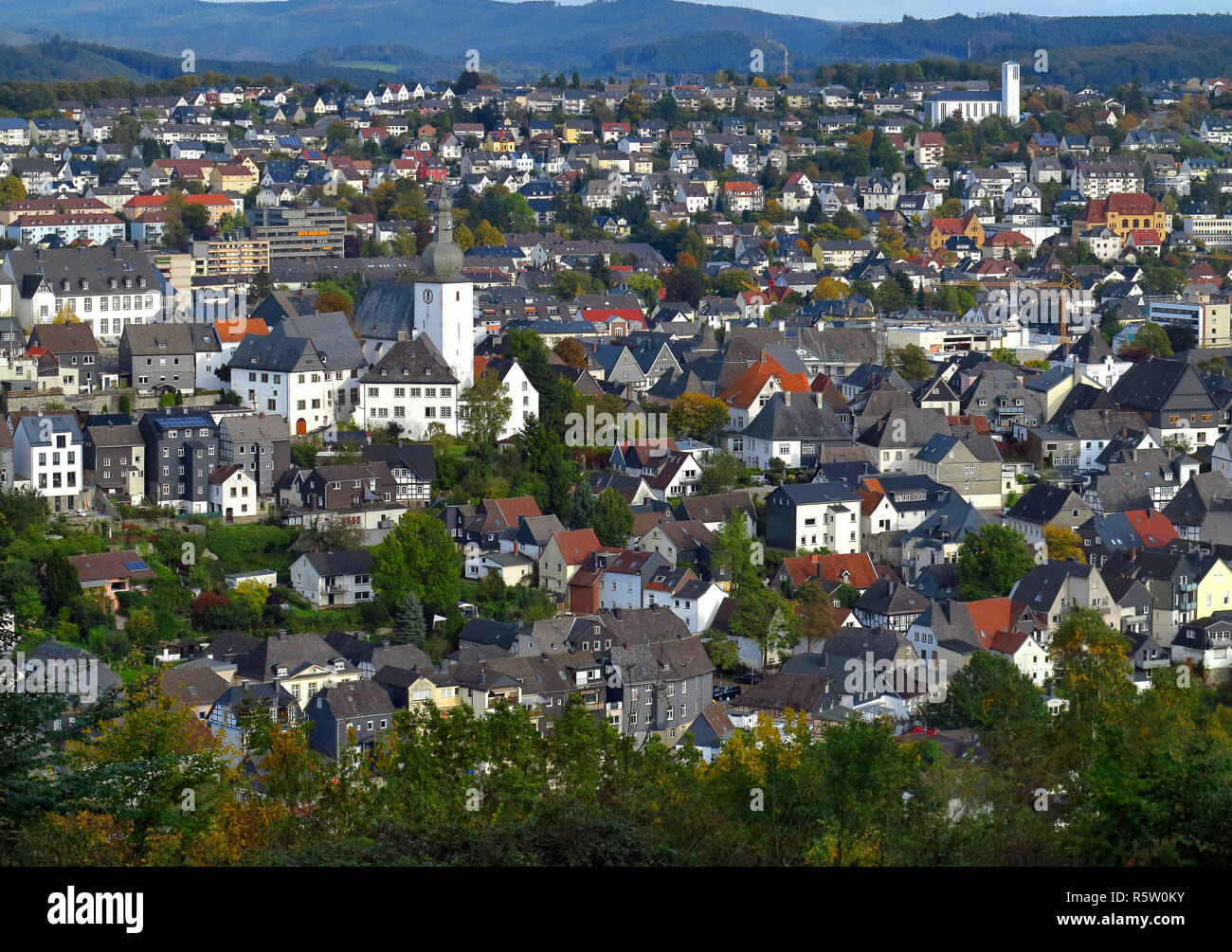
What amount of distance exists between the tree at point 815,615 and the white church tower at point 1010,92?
60066 millimetres

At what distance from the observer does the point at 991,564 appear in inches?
1150

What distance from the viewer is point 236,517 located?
28.7 metres

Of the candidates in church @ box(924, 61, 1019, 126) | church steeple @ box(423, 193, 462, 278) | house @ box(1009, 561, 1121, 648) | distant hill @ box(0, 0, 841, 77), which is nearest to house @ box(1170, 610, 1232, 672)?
house @ box(1009, 561, 1121, 648)

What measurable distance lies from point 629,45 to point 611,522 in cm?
15077

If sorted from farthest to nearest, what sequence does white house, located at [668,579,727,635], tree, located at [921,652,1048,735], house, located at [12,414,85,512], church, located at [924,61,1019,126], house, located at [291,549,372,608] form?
1. church, located at [924,61,1019,126]
2. house, located at [12,414,85,512]
3. white house, located at [668,579,727,635]
4. house, located at [291,549,372,608]
5. tree, located at [921,652,1048,735]

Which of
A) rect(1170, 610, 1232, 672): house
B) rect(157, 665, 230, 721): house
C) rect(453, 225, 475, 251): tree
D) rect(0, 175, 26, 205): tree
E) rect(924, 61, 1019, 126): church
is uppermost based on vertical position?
rect(924, 61, 1019, 126): church

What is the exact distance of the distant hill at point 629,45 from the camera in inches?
4616

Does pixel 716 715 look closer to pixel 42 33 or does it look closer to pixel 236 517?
pixel 236 517

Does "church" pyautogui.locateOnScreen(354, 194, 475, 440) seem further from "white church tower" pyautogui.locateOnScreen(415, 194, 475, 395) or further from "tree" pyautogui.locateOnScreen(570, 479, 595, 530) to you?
"tree" pyautogui.locateOnScreen(570, 479, 595, 530)

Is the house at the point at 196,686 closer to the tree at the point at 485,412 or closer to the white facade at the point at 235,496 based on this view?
the white facade at the point at 235,496

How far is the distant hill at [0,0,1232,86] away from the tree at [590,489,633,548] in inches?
3327

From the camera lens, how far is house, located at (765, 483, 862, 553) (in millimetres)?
30109

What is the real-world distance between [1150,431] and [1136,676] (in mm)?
10411
